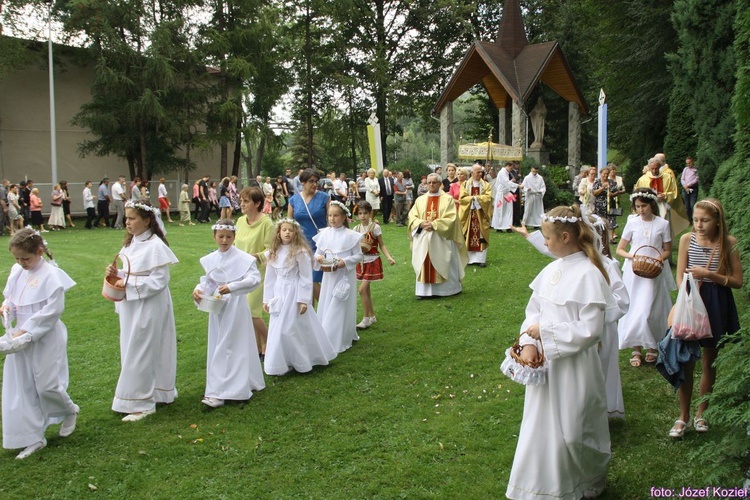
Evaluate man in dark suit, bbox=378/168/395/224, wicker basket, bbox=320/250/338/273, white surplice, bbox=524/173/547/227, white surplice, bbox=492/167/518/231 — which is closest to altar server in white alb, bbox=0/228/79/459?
wicker basket, bbox=320/250/338/273

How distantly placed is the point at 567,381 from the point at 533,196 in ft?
55.3

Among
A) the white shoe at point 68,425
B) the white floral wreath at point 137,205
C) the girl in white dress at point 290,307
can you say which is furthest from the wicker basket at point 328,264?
the white shoe at point 68,425

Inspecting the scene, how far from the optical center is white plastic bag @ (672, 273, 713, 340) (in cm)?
519

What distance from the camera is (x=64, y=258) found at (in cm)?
1712

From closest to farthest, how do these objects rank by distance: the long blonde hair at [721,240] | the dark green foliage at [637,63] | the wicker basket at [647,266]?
the long blonde hair at [721,240], the wicker basket at [647,266], the dark green foliage at [637,63]

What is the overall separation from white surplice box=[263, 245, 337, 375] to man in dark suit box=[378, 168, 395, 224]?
50.4 feet

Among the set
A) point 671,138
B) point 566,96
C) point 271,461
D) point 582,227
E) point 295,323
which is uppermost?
point 566,96

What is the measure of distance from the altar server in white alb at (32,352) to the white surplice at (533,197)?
52.9ft

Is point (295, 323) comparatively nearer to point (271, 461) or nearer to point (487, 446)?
point (271, 461)

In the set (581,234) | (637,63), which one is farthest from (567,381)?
(637,63)

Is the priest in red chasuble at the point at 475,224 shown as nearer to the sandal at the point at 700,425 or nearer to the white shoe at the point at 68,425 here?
the sandal at the point at 700,425

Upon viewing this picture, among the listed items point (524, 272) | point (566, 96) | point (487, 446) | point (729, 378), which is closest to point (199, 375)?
point (487, 446)

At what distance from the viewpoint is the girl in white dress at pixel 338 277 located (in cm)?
852

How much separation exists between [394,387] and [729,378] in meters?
3.84
